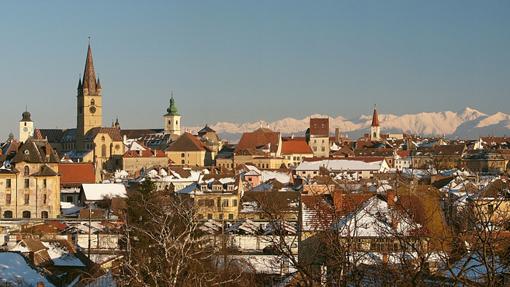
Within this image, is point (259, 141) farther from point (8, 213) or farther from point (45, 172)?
point (8, 213)

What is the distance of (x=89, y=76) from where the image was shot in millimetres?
145250

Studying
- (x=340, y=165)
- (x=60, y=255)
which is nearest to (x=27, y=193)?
(x=60, y=255)

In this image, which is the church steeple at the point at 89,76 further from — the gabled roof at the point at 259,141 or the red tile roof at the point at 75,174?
the red tile roof at the point at 75,174

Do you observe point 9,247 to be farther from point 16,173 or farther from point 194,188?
point 194,188

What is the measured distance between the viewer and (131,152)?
124062 mm

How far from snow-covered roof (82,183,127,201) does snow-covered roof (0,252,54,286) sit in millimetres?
41795

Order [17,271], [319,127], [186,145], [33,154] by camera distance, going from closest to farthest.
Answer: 1. [17,271]
2. [33,154]
3. [186,145]
4. [319,127]

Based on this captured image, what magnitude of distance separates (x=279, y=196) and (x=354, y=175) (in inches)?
1387

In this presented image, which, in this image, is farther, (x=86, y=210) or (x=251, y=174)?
(x=251, y=174)

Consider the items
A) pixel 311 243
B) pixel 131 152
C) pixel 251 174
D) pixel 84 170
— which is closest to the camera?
pixel 311 243

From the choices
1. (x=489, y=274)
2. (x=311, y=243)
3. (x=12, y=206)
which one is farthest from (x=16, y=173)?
(x=489, y=274)

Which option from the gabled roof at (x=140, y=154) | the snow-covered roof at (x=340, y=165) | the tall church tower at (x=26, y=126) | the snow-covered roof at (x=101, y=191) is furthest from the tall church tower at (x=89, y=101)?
the snow-covered roof at (x=101, y=191)

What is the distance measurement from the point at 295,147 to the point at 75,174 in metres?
64.4

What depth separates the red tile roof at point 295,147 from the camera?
140 metres
